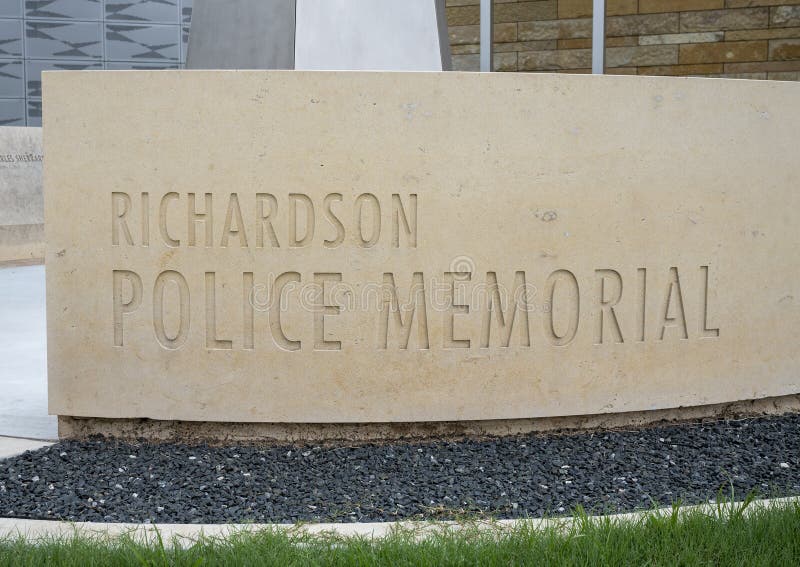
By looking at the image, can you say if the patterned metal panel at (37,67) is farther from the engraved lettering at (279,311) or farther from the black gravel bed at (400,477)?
the black gravel bed at (400,477)

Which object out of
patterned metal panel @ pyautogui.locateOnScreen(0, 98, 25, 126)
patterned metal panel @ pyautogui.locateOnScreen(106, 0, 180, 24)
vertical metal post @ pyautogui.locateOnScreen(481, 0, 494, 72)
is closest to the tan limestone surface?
vertical metal post @ pyautogui.locateOnScreen(481, 0, 494, 72)

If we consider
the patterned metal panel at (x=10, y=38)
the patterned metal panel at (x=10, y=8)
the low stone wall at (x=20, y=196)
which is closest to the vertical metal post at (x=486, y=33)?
the low stone wall at (x=20, y=196)

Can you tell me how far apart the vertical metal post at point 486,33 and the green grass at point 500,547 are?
27.3 ft

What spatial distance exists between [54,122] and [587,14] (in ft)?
26.7

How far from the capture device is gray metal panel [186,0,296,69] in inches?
206

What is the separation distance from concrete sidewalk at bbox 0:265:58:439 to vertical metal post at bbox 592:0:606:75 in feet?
19.2

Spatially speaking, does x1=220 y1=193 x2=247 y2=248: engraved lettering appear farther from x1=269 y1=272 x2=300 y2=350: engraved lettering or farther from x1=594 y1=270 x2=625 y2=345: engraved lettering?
x1=594 y1=270 x2=625 y2=345: engraved lettering

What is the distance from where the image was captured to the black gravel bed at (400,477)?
3.31 metres

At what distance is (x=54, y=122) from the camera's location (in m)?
4.02

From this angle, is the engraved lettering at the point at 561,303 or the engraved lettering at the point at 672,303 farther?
the engraved lettering at the point at 672,303

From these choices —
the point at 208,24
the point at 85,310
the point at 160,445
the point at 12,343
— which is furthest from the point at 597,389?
the point at 12,343

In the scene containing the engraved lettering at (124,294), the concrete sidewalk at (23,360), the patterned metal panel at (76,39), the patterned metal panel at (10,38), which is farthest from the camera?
the patterned metal panel at (76,39)

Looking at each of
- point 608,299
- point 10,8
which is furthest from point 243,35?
point 10,8

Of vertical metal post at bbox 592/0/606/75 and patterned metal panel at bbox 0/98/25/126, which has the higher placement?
patterned metal panel at bbox 0/98/25/126
